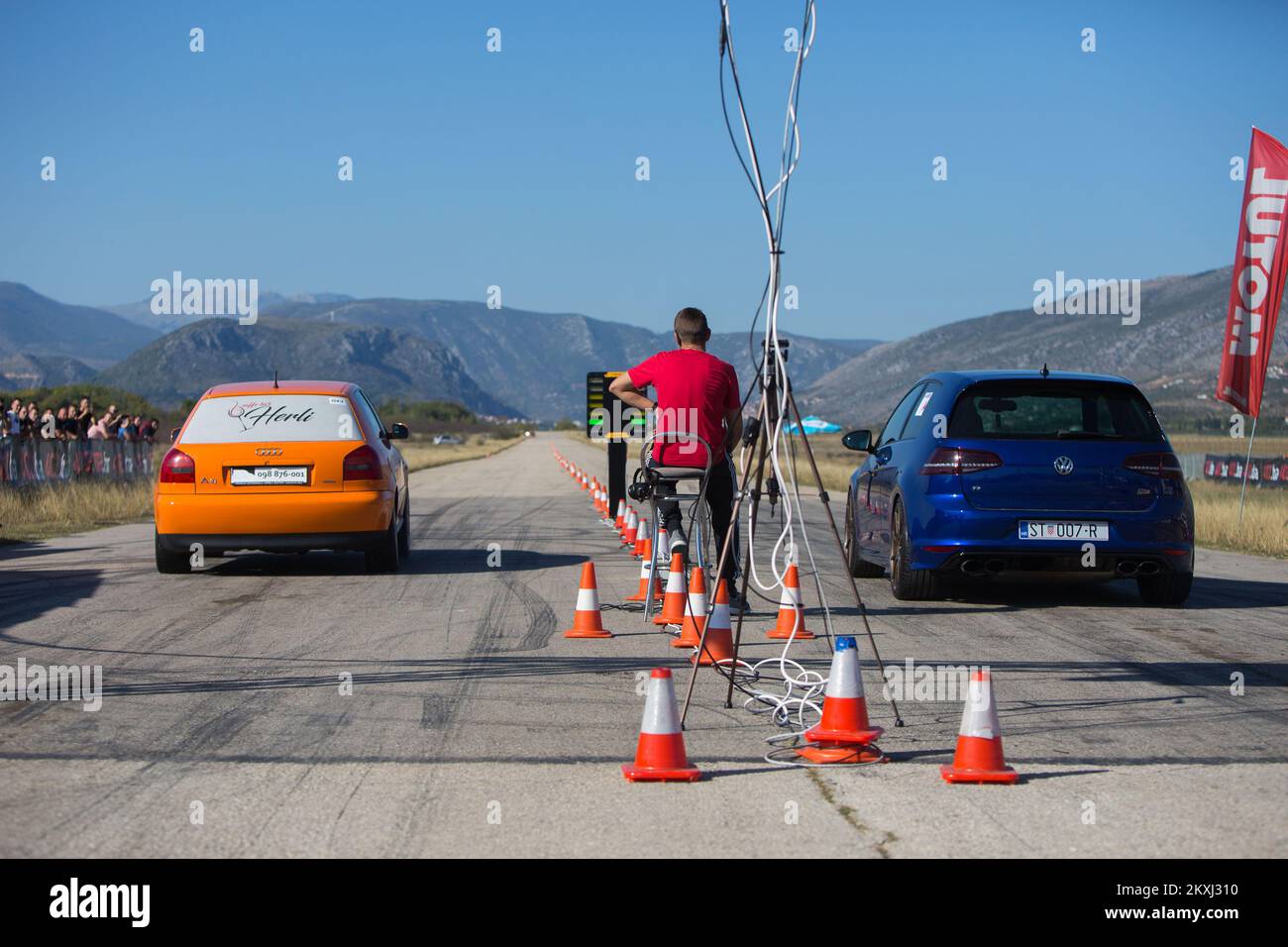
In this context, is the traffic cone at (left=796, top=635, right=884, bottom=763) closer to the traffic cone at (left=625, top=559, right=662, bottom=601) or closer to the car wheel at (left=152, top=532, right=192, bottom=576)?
the traffic cone at (left=625, top=559, right=662, bottom=601)

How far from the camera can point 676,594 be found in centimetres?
984

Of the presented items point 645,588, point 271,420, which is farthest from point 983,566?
point 271,420

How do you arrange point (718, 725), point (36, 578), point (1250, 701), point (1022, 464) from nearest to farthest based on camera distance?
1. point (718, 725)
2. point (1250, 701)
3. point (1022, 464)
4. point (36, 578)

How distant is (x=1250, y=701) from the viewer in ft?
24.9

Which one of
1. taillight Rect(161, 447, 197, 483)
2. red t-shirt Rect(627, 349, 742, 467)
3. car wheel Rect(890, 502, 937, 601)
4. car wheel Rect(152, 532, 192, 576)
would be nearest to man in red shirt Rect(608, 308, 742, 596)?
red t-shirt Rect(627, 349, 742, 467)

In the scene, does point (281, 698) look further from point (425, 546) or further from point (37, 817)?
point (425, 546)

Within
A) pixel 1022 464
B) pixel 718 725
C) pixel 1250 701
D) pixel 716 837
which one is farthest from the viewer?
pixel 1022 464

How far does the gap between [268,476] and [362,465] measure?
78 centimetres

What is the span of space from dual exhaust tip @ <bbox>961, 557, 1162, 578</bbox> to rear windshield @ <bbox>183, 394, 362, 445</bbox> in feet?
17.7

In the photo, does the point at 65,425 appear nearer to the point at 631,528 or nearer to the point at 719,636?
the point at 631,528

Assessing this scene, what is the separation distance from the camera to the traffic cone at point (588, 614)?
9690 mm

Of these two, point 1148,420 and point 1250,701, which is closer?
point 1250,701

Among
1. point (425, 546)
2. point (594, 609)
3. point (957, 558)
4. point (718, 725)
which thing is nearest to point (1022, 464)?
point (957, 558)
